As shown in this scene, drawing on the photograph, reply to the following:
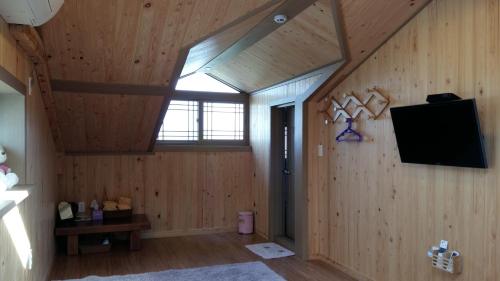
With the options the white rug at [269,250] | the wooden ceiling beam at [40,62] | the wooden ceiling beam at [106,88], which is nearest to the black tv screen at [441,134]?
the white rug at [269,250]

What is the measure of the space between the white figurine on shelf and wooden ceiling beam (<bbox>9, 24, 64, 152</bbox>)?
670mm

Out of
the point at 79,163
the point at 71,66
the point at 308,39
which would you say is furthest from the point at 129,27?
the point at 79,163

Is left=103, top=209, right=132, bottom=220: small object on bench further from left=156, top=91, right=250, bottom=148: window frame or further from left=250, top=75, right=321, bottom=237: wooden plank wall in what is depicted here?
left=250, top=75, right=321, bottom=237: wooden plank wall

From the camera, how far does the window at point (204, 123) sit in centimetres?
565

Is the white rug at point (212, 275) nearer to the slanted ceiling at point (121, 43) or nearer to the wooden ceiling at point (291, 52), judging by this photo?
the slanted ceiling at point (121, 43)

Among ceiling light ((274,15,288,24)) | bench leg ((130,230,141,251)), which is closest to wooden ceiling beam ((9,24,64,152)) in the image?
bench leg ((130,230,141,251))

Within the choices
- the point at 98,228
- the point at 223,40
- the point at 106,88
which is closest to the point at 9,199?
the point at 106,88

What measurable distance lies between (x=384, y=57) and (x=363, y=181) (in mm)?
1156

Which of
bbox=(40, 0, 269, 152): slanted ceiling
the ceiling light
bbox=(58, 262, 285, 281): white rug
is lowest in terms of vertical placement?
bbox=(58, 262, 285, 281): white rug

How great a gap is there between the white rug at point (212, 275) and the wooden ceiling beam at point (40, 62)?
1.65 metres

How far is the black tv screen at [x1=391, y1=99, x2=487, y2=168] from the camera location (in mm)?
2521

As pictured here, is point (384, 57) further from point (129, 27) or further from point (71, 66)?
point (71, 66)

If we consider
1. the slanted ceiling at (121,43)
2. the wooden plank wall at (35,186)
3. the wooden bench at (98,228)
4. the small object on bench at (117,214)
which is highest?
the slanted ceiling at (121,43)

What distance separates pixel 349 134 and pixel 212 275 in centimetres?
192
